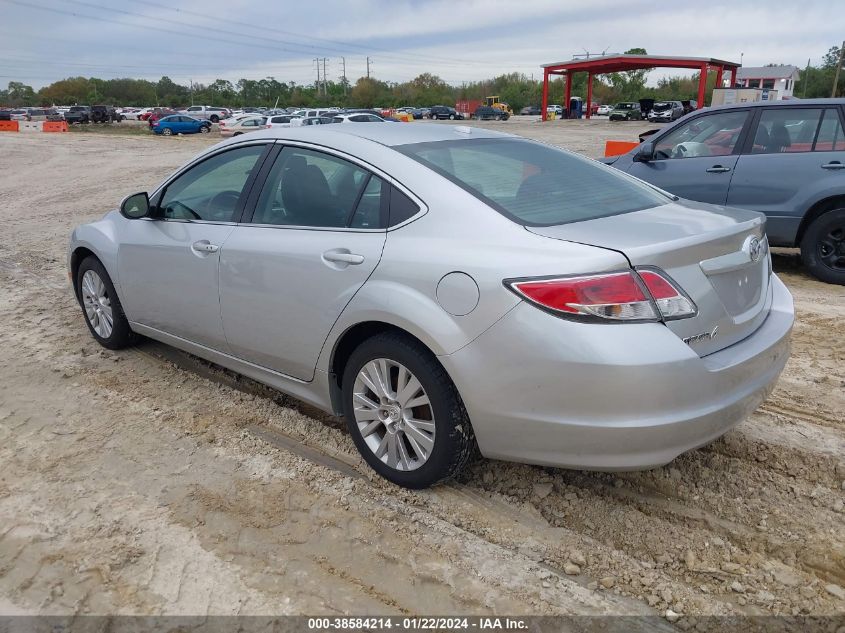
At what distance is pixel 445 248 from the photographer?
9.41ft

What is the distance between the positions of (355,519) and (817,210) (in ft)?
18.8

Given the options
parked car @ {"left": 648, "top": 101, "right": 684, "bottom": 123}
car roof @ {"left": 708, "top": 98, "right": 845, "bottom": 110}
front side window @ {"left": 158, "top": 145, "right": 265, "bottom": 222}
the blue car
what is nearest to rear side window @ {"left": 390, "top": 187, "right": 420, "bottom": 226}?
front side window @ {"left": 158, "top": 145, "right": 265, "bottom": 222}

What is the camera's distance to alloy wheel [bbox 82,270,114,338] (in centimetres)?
498

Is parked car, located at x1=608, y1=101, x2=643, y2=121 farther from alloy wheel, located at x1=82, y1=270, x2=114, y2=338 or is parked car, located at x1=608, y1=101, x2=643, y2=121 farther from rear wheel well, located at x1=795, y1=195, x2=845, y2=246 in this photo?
alloy wheel, located at x1=82, y1=270, x2=114, y2=338

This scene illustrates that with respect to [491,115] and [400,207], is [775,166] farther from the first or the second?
[491,115]

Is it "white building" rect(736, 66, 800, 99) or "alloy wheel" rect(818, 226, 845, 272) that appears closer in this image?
"alloy wheel" rect(818, 226, 845, 272)

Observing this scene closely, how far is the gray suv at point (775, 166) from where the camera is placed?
6543 mm

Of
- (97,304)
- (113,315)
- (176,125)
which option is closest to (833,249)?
(113,315)

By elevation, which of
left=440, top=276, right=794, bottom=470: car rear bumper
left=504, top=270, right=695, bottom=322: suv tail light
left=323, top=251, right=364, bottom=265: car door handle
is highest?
left=504, top=270, right=695, bottom=322: suv tail light

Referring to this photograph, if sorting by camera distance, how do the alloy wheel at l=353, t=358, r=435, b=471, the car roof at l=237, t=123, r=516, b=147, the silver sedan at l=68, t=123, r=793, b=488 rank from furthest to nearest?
the car roof at l=237, t=123, r=516, b=147 < the alloy wheel at l=353, t=358, r=435, b=471 < the silver sedan at l=68, t=123, r=793, b=488

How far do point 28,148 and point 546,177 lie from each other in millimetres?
28889

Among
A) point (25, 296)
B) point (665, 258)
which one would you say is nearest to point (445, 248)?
point (665, 258)

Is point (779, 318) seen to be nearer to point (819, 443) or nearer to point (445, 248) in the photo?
point (819, 443)

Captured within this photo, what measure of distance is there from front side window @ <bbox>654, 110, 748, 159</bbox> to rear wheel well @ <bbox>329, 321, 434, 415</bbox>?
Answer: 5119mm
